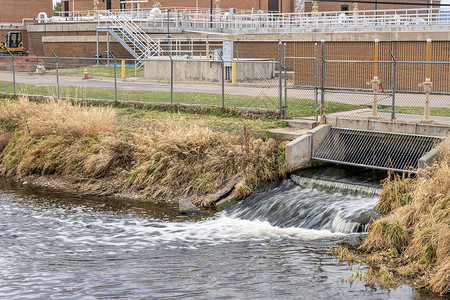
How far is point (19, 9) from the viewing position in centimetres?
7412

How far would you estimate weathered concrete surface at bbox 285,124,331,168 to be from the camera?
15.4 m

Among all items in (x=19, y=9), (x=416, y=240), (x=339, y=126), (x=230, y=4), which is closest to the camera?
(x=416, y=240)

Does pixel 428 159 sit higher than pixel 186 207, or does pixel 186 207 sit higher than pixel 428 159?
pixel 428 159

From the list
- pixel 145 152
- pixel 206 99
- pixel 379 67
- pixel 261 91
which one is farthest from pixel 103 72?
pixel 145 152

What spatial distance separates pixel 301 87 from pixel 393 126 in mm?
4324

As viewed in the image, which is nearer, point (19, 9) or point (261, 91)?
point (261, 91)

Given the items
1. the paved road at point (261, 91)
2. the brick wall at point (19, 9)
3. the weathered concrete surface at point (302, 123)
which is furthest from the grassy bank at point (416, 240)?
the brick wall at point (19, 9)

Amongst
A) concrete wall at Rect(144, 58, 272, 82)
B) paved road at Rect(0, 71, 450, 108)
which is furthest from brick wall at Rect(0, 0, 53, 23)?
concrete wall at Rect(144, 58, 272, 82)

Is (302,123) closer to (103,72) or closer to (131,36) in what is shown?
(103,72)

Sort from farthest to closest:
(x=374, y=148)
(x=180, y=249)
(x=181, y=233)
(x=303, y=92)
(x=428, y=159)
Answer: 1. (x=303, y=92)
2. (x=374, y=148)
3. (x=428, y=159)
4. (x=181, y=233)
5. (x=180, y=249)

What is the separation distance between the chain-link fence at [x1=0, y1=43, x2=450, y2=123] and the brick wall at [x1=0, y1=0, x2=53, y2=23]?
1568 inches

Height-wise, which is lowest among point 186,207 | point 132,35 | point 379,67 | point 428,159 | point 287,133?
point 186,207

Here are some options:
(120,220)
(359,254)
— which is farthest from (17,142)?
(359,254)

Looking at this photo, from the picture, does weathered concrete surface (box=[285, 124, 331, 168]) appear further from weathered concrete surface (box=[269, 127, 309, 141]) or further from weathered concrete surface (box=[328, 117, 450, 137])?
weathered concrete surface (box=[328, 117, 450, 137])
